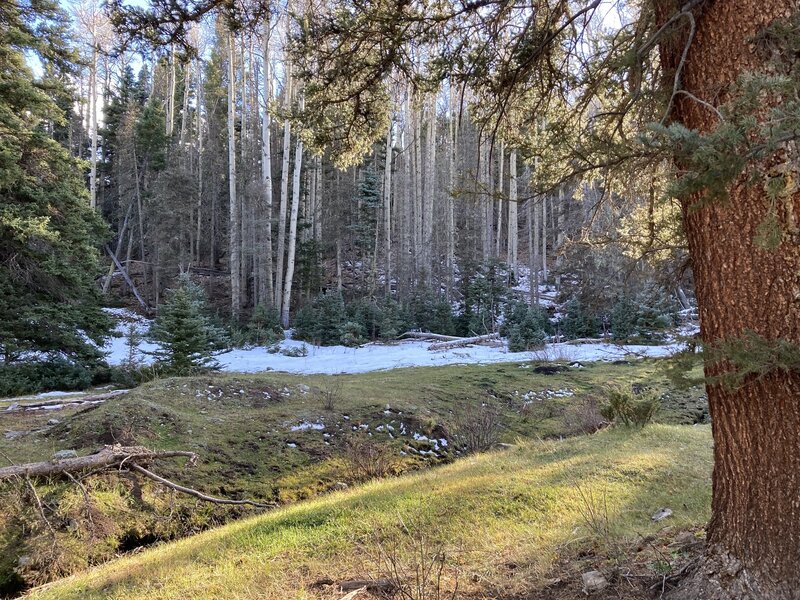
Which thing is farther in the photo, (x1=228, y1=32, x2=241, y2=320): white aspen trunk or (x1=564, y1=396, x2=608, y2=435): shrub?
(x1=228, y1=32, x2=241, y2=320): white aspen trunk

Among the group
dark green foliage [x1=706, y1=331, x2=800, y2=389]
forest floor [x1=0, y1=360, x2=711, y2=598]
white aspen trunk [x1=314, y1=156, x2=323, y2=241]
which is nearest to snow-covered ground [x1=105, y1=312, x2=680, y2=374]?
forest floor [x1=0, y1=360, x2=711, y2=598]

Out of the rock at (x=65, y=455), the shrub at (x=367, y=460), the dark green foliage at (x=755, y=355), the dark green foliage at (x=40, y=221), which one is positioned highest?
the dark green foliage at (x=40, y=221)

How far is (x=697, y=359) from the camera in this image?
6.75ft

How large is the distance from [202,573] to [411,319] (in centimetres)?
1713

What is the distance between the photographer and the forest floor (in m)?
4.26

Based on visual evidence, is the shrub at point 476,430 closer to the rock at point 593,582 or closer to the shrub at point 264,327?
the rock at point 593,582

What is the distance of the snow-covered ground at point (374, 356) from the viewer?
1398 centimetres

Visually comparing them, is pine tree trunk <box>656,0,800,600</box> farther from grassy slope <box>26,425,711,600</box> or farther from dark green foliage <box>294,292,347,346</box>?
dark green foliage <box>294,292,347,346</box>

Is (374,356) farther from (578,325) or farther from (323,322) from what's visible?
(578,325)

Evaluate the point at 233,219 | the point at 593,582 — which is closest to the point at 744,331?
the point at 593,582

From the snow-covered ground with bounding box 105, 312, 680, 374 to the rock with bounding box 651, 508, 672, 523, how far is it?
949 centimetres

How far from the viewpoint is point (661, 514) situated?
3.79 metres

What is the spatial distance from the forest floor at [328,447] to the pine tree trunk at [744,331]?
16.3 inches

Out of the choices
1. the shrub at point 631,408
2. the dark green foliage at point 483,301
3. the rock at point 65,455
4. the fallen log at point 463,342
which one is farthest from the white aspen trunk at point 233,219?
the shrub at point 631,408
